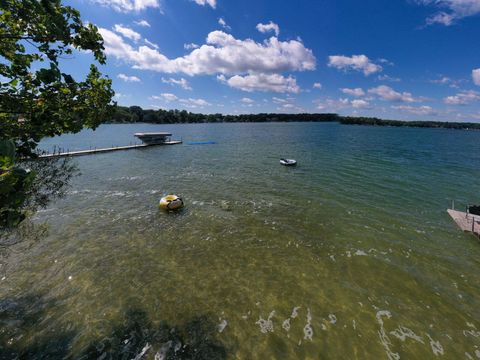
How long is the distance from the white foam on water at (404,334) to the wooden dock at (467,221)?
15749 mm

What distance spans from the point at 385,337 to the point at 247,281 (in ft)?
23.8

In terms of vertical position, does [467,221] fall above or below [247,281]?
above

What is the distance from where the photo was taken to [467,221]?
71.4 feet

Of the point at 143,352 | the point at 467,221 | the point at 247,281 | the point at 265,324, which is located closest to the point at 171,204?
the point at 247,281

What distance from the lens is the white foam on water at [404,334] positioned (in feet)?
34.8

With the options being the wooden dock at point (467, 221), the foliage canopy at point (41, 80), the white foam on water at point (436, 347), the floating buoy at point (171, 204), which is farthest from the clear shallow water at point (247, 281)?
the foliage canopy at point (41, 80)

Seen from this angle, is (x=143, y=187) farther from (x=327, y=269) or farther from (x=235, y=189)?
(x=327, y=269)

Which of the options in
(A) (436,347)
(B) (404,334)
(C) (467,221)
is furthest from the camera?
(C) (467,221)

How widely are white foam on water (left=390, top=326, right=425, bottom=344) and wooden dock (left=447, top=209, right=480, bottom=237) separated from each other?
15.7 metres

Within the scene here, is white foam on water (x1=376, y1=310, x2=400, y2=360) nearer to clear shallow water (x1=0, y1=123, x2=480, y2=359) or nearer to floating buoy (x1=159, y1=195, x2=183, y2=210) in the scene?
clear shallow water (x1=0, y1=123, x2=480, y2=359)

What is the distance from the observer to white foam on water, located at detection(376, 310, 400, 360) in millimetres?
9812

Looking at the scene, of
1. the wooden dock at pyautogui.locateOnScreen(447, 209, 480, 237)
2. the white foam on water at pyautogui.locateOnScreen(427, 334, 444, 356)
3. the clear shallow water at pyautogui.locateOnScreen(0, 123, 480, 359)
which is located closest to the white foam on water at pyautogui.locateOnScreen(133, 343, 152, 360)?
the clear shallow water at pyautogui.locateOnScreen(0, 123, 480, 359)

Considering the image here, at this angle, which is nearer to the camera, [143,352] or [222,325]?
[143,352]

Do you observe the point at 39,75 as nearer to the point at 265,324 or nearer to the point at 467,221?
the point at 265,324
